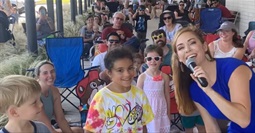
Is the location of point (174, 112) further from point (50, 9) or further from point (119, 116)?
point (50, 9)

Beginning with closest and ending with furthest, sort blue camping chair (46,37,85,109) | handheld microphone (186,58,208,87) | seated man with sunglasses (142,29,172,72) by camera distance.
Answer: handheld microphone (186,58,208,87)
seated man with sunglasses (142,29,172,72)
blue camping chair (46,37,85,109)

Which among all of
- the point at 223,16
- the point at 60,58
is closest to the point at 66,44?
the point at 60,58

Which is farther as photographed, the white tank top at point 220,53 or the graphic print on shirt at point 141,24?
the graphic print on shirt at point 141,24

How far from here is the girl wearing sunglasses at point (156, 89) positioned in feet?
14.8

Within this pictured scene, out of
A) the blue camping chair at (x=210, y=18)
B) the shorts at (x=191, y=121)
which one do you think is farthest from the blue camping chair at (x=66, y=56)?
the blue camping chair at (x=210, y=18)

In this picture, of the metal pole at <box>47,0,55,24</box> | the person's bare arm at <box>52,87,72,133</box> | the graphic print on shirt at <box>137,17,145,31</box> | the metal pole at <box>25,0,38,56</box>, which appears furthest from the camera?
the metal pole at <box>47,0,55,24</box>

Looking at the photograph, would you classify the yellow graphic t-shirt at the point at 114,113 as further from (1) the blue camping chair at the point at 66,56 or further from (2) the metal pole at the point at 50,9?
(2) the metal pole at the point at 50,9

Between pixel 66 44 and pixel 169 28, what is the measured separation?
5.89 ft

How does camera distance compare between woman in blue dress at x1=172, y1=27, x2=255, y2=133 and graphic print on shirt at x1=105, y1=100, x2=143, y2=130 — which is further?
graphic print on shirt at x1=105, y1=100, x2=143, y2=130

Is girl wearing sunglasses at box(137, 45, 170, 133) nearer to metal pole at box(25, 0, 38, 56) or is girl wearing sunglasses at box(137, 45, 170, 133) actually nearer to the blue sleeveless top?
the blue sleeveless top

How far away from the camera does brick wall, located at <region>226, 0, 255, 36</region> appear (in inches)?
438

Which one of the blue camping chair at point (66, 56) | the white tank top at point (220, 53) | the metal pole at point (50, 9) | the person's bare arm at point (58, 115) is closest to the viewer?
the person's bare arm at point (58, 115)

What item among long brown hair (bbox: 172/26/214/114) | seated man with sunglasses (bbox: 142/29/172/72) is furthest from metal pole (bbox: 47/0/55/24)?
long brown hair (bbox: 172/26/214/114)

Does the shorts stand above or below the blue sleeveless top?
below
